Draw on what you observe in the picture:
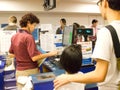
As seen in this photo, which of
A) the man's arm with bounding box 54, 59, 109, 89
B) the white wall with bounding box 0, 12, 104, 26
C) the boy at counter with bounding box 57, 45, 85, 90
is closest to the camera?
the man's arm with bounding box 54, 59, 109, 89

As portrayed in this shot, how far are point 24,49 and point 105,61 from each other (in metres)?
1.57

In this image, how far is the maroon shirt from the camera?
2.33m

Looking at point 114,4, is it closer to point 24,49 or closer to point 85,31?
point 85,31

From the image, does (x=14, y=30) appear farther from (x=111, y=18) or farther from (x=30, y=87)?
(x=111, y=18)

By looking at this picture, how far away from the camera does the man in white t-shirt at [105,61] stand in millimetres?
994

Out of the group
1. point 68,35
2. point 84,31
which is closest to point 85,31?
point 84,31

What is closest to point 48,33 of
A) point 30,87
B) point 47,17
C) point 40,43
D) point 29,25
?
point 40,43

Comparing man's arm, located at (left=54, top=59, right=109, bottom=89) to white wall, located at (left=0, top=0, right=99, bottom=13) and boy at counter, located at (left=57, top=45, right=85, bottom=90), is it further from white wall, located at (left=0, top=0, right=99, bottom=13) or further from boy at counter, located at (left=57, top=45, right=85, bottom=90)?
white wall, located at (left=0, top=0, right=99, bottom=13)

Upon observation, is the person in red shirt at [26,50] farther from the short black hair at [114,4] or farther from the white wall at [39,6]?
the white wall at [39,6]

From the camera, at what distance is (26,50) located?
94.7 inches

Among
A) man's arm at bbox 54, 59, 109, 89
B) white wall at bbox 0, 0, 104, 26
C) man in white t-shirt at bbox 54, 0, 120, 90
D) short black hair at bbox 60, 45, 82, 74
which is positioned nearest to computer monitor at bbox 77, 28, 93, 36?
short black hair at bbox 60, 45, 82, 74

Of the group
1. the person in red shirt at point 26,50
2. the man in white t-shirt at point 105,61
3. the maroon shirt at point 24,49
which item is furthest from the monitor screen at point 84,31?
the man in white t-shirt at point 105,61

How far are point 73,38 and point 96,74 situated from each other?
144 cm

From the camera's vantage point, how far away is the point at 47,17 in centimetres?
888
